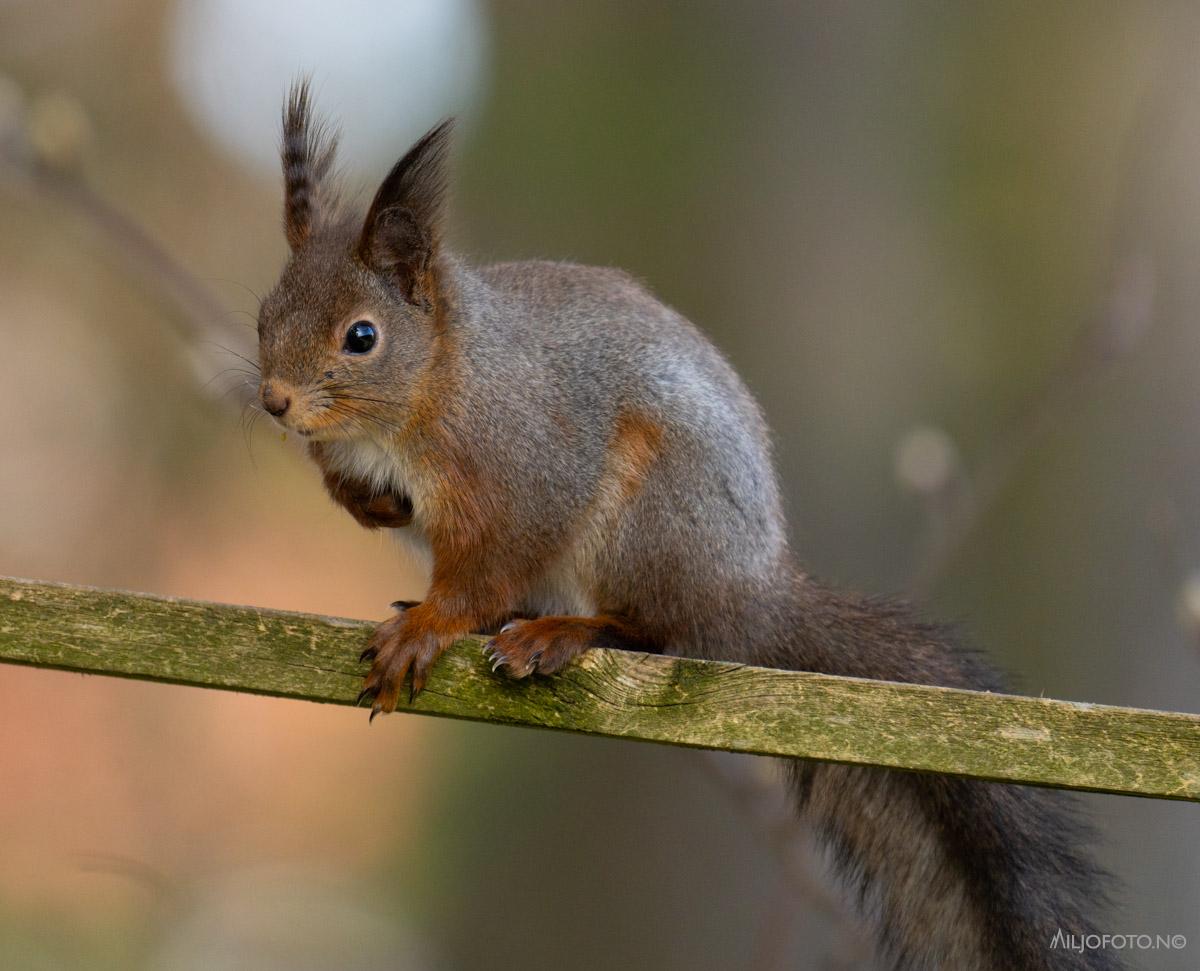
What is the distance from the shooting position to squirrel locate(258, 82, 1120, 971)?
1942 millimetres

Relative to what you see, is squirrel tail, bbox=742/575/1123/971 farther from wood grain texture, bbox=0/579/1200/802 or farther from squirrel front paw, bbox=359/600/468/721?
squirrel front paw, bbox=359/600/468/721

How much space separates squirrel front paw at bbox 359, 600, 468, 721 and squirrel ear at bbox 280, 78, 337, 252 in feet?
2.56

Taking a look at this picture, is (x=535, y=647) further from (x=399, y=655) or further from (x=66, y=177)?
(x=66, y=177)

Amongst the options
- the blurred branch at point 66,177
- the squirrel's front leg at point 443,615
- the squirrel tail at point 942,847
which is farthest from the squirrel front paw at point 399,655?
the blurred branch at point 66,177

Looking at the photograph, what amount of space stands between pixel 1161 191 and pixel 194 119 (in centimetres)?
404

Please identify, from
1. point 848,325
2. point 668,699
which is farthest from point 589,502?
point 848,325

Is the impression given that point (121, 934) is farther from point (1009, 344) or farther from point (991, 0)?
point (991, 0)

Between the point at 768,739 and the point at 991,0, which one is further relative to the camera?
the point at 991,0

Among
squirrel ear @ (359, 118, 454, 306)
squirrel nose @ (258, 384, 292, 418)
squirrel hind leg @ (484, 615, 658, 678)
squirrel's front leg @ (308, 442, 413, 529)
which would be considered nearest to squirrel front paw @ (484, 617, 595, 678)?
squirrel hind leg @ (484, 615, 658, 678)

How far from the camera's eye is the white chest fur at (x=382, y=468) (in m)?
2.12

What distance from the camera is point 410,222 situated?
2133 millimetres

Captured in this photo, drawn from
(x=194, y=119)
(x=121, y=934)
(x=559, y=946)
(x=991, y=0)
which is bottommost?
(x=121, y=934)

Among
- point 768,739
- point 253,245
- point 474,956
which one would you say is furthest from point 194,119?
point 768,739

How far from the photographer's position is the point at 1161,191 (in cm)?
379
